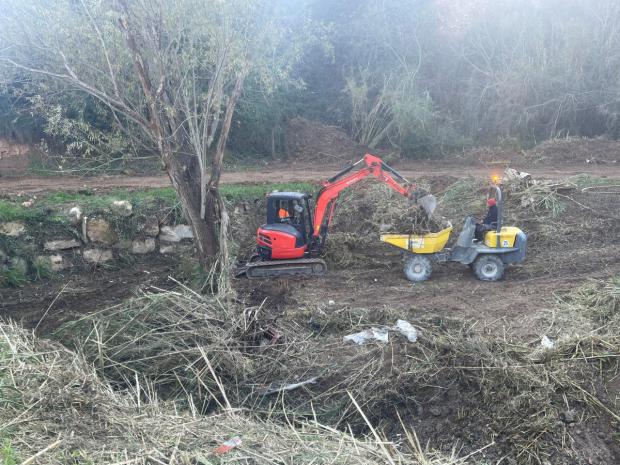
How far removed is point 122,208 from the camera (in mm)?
10602

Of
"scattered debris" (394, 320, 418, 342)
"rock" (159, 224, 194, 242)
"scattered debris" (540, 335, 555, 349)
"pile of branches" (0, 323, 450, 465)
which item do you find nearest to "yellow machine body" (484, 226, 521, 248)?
"scattered debris" (540, 335, 555, 349)

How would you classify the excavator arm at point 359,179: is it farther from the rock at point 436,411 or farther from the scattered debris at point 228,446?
the scattered debris at point 228,446

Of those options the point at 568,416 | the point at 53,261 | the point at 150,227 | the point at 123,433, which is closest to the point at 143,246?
the point at 150,227

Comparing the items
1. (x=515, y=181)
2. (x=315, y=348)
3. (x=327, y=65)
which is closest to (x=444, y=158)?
(x=515, y=181)

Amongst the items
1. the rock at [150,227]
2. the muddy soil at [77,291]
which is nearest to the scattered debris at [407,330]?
the muddy soil at [77,291]

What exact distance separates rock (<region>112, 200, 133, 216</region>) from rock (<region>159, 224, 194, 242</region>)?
769 mm

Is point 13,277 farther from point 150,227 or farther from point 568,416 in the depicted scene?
point 568,416

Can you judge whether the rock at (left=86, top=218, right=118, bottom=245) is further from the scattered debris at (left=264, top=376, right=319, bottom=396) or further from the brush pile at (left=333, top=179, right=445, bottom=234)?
the scattered debris at (left=264, top=376, right=319, bottom=396)

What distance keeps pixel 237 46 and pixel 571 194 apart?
8061 millimetres

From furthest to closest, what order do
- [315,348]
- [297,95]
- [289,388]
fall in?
[297,95]
[315,348]
[289,388]

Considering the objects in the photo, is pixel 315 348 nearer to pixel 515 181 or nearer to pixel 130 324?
pixel 130 324

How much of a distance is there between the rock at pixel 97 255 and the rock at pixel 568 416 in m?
8.50

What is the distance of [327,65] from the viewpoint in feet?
67.0

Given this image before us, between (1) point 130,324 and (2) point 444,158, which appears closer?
(1) point 130,324
